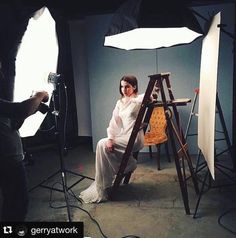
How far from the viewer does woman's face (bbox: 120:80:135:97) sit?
3.26m

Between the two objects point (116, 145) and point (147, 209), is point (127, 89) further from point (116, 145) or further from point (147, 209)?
point (147, 209)

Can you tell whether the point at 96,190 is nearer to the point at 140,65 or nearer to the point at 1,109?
the point at 1,109

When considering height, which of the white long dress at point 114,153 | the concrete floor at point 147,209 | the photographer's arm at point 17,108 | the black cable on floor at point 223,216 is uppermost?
the photographer's arm at point 17,108

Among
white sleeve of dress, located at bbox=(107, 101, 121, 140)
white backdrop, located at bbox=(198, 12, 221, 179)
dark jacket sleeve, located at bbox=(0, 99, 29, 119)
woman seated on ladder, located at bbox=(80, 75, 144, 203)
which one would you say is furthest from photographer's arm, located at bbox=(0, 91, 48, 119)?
→ white sleeve of dress, located at bbox=(107, 101, 121, 140)

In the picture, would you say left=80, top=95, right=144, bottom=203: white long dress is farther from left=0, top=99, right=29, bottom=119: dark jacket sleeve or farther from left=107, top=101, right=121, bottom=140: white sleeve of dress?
left=0, top=99, right=29, bottom=119: dark jacket sleeve

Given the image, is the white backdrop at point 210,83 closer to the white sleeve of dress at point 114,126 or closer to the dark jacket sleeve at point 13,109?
the white sleeve of dress at point 114,126

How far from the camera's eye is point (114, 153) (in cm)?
309

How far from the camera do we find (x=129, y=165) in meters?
3.16

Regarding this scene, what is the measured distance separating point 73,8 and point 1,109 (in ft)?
12.2

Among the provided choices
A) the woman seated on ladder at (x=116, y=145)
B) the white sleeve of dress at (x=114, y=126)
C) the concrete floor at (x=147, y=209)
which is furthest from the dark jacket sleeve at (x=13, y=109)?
the white sleeve of dress at (x=114, y=126)

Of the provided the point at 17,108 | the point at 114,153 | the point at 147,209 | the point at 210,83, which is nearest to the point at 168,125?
the point at 210,83

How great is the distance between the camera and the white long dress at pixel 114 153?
3.05 meters

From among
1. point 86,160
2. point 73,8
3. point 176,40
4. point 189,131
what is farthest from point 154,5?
point 73,8

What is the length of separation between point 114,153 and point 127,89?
71cm
